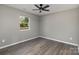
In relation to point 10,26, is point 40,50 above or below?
below

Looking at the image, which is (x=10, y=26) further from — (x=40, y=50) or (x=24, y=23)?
(x=40, y=50)

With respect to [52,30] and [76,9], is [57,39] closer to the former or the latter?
[52,30]

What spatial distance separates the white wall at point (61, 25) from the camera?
401 cm

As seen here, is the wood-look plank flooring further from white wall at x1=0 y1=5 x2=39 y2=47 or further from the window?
the window

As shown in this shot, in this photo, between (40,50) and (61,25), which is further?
(61,25)

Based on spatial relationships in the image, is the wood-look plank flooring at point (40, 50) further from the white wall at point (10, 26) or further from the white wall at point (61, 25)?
the white wall at point (61, 25)

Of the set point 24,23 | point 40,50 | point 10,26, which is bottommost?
point 40,50

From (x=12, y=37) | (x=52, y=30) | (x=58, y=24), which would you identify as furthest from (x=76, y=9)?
(x=12, y=37)

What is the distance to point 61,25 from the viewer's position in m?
4.70

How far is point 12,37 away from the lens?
4.04 metres

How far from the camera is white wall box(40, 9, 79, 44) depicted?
4.01 m

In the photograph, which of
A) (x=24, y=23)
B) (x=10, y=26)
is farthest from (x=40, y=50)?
(x=24, y=23)

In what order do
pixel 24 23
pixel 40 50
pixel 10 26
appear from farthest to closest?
pixel 24 23, pixel 10 26, pixel 40 50
